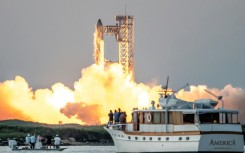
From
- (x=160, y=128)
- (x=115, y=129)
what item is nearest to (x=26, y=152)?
(x=115, y=129)

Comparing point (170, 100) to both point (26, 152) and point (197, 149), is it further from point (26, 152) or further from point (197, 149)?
point (26, 152)

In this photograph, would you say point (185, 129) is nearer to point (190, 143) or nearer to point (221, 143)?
point (190, 143)

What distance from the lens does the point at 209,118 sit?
121 metres

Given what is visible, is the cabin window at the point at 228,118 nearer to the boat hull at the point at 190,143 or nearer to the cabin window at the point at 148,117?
the boat hull at the point at 190,143

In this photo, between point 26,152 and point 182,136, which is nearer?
point 182,136

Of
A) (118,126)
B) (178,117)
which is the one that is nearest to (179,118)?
(178,117)

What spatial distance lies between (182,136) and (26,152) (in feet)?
122

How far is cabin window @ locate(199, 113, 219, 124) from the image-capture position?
121m

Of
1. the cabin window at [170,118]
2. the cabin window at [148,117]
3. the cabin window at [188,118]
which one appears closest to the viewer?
the cabin window at [188,118]

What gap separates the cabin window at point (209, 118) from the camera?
121m

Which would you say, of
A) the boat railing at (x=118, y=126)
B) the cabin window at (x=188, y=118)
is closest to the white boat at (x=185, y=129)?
the cabin window at (x=188, y=118)

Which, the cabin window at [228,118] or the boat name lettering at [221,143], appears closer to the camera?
the boat name lettering at [221,143]

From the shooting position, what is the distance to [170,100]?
4904 inches

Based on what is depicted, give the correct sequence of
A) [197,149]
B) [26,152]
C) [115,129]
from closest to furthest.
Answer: [197,149]
[115,129]
[26,152]
